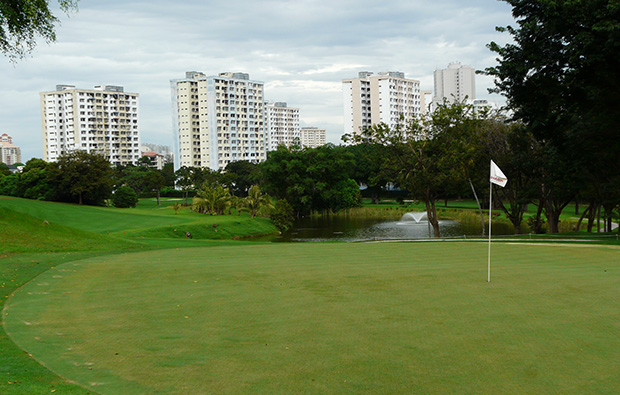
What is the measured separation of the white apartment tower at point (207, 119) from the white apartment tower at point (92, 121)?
27.2 meters

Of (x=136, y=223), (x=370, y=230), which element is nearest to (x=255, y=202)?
(x=370, y=230)

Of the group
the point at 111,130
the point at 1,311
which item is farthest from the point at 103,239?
the point at 111,130

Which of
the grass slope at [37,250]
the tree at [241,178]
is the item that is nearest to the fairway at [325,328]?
the grass slope at [37,250]

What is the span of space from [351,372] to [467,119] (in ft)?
114

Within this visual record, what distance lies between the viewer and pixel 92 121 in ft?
586

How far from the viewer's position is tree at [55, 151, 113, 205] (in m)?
61.5

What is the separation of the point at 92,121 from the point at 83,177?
423ft

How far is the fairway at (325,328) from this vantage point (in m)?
6.73

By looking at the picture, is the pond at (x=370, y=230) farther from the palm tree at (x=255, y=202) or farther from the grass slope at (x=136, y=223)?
the palm tree at (x=255, y=202)

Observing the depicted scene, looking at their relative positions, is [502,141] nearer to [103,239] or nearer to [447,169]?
[447,169]

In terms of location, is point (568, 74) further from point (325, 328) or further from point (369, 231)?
point (369, 231)

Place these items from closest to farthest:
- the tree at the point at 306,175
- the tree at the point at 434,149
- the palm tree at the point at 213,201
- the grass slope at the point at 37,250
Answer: the grass slope at the point at 37,250 → the tree at the point at 434,149 → the palm tree at the point at 213,201 → the tree at the point at 306,175

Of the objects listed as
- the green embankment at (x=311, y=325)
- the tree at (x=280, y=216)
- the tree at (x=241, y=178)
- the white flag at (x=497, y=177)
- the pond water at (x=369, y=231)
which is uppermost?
the tree at (x=241, y=178)

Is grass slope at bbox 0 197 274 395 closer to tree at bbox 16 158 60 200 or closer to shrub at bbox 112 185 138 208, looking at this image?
tree at bbox 16 158 60 200
